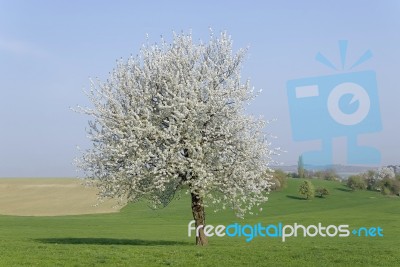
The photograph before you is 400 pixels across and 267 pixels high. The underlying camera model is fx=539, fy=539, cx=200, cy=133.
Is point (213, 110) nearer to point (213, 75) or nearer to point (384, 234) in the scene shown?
point (213, 75)

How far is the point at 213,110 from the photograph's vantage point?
2856 cm

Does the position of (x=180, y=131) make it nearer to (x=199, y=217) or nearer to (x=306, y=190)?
(x=199, y=217)

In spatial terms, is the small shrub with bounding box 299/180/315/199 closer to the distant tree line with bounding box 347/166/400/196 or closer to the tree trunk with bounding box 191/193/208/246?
the distant tree line with bounding box 347/166/400/196

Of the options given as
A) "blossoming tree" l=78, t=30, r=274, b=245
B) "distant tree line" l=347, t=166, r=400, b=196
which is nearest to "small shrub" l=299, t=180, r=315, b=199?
"distant tree line" l=347, t=166, r=400, b=196

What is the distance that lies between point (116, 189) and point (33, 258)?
289 inches

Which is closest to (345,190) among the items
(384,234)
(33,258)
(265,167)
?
(384,234)

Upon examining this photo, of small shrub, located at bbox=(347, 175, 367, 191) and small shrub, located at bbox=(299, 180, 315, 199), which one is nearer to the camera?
small shrub, located at bbox=(299, 180, 315, 199)
